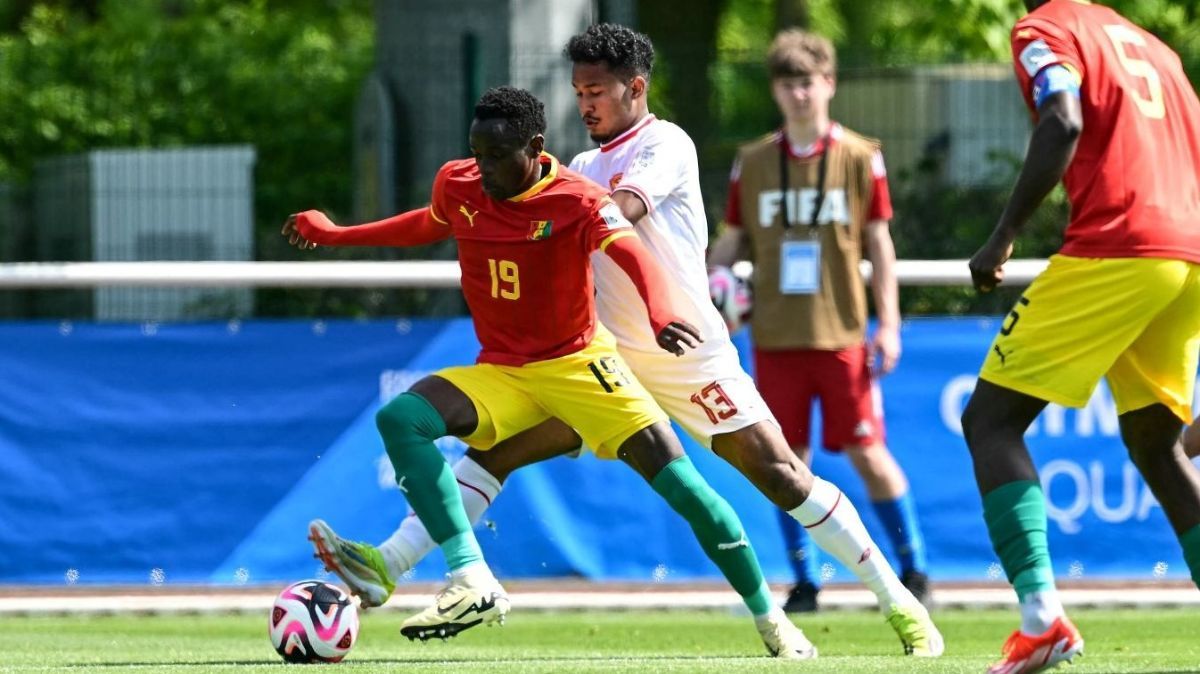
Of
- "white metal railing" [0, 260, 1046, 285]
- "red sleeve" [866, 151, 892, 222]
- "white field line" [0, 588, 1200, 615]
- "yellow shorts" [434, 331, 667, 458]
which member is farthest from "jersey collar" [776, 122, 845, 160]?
"yellow shorts" [434, 331, 667, 458]

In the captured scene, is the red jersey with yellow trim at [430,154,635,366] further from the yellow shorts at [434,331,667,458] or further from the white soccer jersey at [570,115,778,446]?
the white soccer jersey at [570,115,778,446]

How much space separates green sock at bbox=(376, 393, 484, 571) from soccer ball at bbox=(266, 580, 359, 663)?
418 millimetres

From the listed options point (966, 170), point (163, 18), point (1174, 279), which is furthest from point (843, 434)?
point (163, 18)

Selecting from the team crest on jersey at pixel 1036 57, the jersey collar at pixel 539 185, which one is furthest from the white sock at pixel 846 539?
the team crest on jersey at pixel 1036 57

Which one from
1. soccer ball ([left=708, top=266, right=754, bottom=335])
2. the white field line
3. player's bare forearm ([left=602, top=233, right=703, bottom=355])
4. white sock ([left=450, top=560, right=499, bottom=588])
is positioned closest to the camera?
player's bare forearm ([left=602, top=233, right=703, bottom=355])

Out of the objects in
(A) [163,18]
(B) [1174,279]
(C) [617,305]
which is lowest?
(A) [163,18]

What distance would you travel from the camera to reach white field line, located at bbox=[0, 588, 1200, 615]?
10203 mm

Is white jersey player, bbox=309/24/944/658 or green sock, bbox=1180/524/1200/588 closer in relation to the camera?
green sock, bbox=1180/524/1200/588

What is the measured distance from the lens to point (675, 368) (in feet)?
25.1

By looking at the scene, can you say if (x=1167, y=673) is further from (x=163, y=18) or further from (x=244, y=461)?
(x=163, y=18)

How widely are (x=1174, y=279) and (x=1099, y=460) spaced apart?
4532 millimetres

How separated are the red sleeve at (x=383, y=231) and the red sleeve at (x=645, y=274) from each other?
0.83m

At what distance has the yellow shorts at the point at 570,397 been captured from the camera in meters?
7.41

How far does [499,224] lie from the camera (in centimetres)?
740
